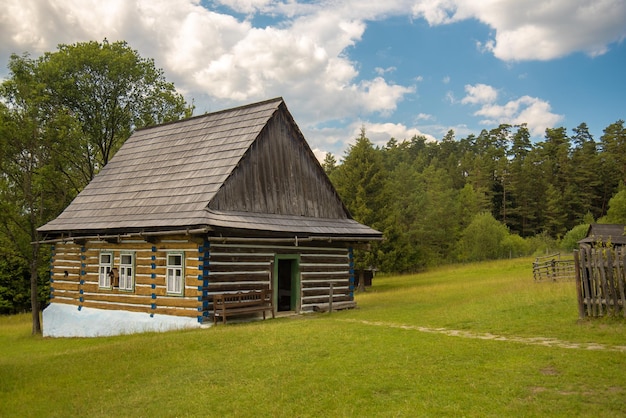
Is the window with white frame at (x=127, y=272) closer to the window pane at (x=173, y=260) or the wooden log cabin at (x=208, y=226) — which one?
the wooden log cabin at (x=208, y=226)

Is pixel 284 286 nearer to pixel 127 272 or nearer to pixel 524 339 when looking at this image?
pixel 127 272

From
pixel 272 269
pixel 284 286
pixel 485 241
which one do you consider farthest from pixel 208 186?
pixel 485 241

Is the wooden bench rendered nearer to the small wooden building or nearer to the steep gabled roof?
the steep gabled roof

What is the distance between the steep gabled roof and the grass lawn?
486cm

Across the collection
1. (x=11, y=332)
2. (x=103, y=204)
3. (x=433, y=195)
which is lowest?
(x=11, y=332)

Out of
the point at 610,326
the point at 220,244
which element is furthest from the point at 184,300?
the point at 610,326

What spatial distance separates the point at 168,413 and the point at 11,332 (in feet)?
71.6

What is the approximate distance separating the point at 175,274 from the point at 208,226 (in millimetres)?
2607

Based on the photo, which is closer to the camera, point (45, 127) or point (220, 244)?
point (220, 244)

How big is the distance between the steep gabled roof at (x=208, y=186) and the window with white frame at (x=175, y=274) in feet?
3.99

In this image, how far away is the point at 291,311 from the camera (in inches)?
774

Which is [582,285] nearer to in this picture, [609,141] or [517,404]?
[517,404]

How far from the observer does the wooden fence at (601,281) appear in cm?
1160

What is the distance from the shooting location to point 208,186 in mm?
17969
